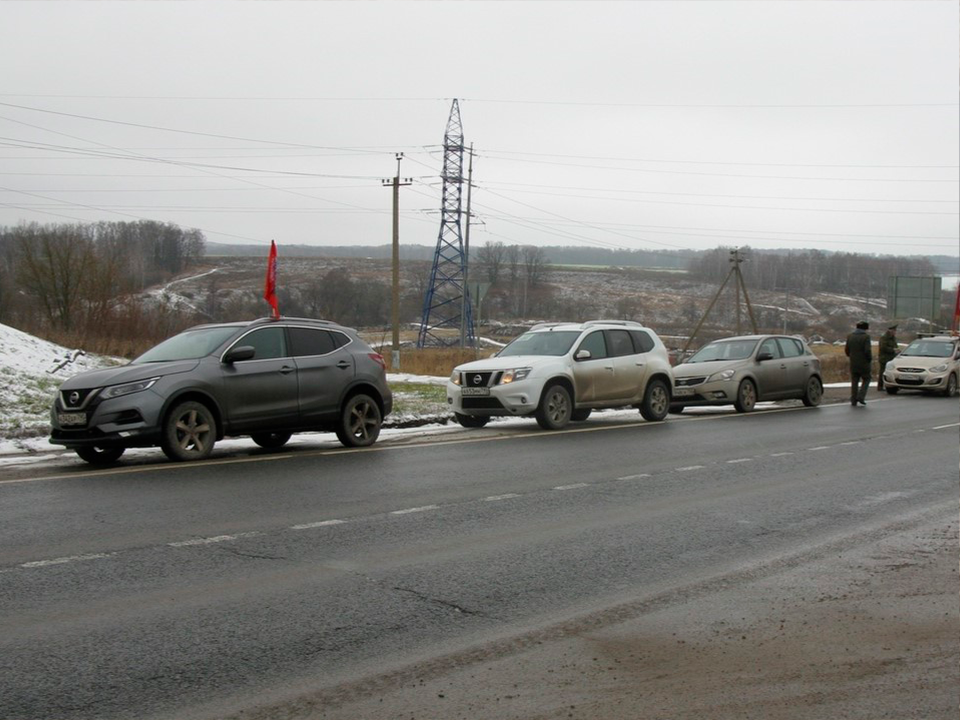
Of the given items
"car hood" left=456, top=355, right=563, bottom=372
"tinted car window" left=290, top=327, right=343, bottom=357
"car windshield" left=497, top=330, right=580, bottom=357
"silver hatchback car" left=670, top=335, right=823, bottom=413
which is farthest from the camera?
"silver hatchback car" left=670, top=335, right=823, bottom=413

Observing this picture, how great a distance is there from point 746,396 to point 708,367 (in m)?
1.05

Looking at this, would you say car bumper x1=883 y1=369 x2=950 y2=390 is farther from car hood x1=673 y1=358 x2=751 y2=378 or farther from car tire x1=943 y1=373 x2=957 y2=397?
car hood x1=673 y1=358 x2=751 y2=378

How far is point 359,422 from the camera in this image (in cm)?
1597

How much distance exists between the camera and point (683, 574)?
773 cm

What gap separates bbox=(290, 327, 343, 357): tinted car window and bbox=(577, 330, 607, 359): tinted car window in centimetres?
582

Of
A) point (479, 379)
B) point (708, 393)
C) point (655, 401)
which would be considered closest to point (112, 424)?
point (479, 379)

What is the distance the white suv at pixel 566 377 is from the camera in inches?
747

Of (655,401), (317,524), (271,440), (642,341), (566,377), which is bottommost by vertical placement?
(271,440)

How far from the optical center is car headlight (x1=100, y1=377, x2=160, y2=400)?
13.2 meters

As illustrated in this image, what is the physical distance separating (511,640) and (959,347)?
1209 inches

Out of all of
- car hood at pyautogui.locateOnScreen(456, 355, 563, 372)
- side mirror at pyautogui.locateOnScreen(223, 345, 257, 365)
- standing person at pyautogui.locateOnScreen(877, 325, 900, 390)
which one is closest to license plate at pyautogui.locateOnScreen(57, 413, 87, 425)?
side mirror at pyautogui.locateOnScreen(223, 345, 257, 365)

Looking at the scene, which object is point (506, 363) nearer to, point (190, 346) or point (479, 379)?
point (479, 379)

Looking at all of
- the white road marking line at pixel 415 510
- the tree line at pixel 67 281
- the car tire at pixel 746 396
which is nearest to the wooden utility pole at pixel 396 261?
the tree line at pixel 67 281

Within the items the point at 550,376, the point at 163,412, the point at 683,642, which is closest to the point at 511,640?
the point at 683,642
